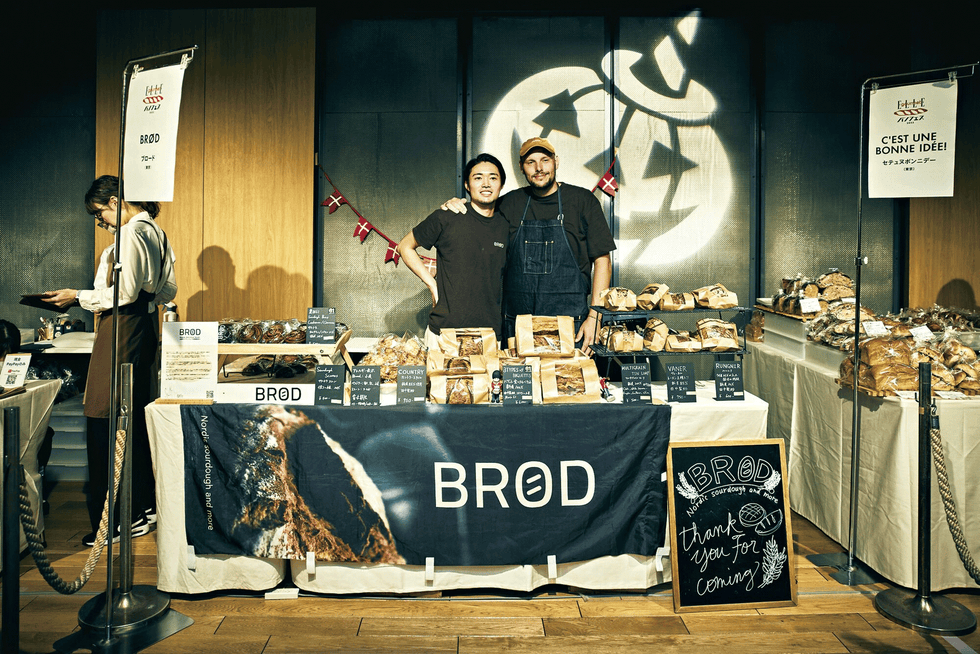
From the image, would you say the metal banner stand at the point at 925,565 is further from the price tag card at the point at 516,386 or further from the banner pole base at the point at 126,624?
the banner pole base at the point at 126,624

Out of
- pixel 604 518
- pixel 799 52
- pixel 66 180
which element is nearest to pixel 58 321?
pixel 66 180

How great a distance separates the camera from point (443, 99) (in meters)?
5.44

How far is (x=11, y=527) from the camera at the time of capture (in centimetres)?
238

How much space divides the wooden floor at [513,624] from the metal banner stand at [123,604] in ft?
0.23

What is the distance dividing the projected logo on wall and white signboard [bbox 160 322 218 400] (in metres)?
2.93

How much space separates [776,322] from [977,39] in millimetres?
2426

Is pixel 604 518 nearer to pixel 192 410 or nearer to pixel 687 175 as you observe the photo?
pixel 192 410

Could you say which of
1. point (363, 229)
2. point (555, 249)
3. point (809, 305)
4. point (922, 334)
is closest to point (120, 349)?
point (363, 229)

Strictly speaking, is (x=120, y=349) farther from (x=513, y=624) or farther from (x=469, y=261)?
(x=513, y=624)

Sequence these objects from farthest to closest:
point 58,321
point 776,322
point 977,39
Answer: point 58,321 → point 977,39 → point 776,322

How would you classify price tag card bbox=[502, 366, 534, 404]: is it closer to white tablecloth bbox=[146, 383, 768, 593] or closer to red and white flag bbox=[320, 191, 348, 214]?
white tablecloth bbox=[146, 383, 768, 593]

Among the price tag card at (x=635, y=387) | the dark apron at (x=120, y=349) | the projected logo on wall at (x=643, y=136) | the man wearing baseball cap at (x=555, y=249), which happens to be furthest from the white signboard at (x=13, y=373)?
the projected logo on wall at (x=643, y=136)

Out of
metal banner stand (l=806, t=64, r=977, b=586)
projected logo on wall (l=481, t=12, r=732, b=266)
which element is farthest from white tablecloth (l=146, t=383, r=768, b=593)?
projected logo on wall (l=481, t=12, r=732, b=266)

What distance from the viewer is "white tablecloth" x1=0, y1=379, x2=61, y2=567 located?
11.1ft
